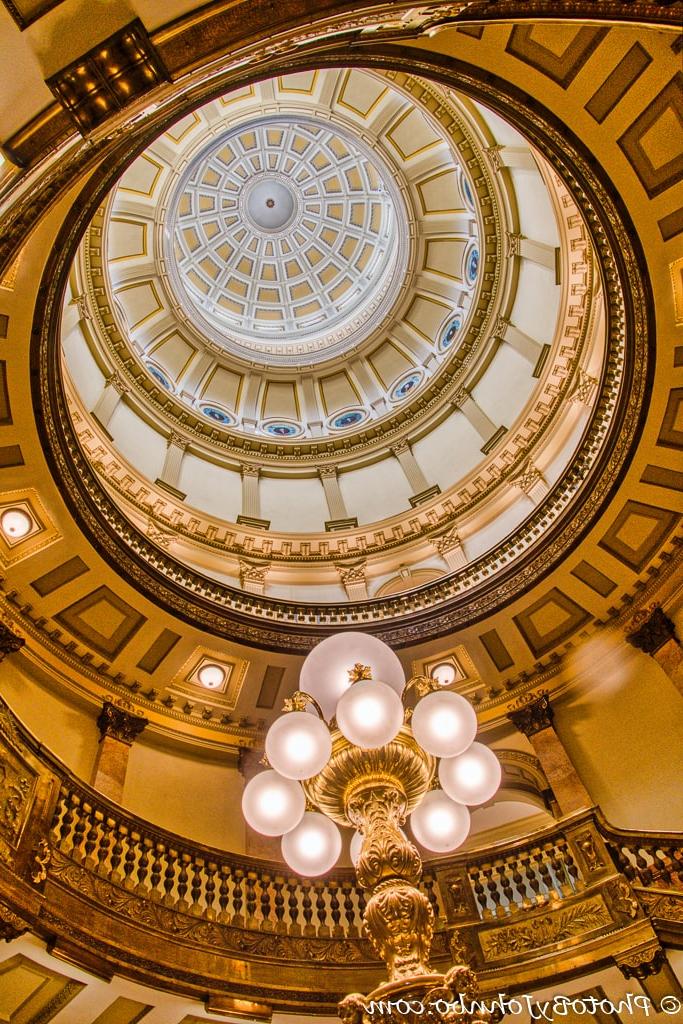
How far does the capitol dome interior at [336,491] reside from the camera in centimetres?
661

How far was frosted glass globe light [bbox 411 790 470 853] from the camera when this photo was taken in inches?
246

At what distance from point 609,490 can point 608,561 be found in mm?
1392

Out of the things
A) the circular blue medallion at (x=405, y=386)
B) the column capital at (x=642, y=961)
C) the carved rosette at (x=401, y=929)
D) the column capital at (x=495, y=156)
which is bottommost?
the column capital at (x=642, y=961)

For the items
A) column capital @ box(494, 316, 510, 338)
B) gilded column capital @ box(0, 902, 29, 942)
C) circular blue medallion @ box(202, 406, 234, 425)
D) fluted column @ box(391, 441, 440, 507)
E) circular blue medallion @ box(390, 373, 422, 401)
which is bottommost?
gilded column capital @ box(0, 902, 29, 942)

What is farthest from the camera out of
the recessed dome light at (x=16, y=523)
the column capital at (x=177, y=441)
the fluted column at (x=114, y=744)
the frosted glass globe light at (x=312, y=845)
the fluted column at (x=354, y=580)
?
the column capital at (x=177, y=441)

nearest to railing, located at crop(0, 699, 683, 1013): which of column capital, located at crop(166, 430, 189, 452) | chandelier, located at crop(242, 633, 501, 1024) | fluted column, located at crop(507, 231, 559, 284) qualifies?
chandelier, located at crop(242, 633, 501, 1024)

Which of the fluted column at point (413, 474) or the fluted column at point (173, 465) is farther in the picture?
the fluted column at point (413, 474)

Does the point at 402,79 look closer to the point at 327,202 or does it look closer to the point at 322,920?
the point at 327,202

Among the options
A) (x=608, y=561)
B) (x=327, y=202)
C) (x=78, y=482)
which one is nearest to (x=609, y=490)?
(x=608, y=561)

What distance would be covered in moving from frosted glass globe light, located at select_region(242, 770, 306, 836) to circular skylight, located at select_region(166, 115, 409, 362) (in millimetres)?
19583

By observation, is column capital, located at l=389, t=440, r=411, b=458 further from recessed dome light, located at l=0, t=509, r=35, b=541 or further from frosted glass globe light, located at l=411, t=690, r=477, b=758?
frosted glass globe light, located at l=411, t=690, r=477, b=758

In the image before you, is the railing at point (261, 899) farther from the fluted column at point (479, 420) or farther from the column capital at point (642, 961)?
the fluted column at point (479, 420)

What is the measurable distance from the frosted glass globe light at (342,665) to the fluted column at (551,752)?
260 inches

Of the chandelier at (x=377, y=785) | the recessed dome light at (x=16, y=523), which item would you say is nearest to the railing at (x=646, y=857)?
the chandelier at (x=377, y=785)
